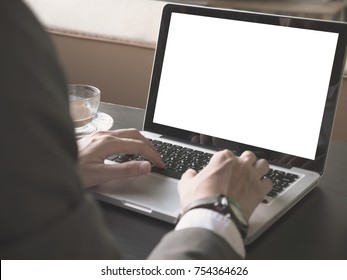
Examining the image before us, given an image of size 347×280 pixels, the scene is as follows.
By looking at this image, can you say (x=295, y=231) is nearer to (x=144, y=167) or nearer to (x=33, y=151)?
(x=144, y=167)

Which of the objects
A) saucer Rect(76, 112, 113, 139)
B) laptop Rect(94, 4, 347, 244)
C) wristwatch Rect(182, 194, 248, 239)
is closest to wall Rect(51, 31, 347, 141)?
saucer Rect(76, 112, 113, 139)

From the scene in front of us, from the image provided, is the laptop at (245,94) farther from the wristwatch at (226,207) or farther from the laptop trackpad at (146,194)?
the wristwatch at (226,207)

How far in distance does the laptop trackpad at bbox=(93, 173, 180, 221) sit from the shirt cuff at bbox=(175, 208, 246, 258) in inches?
4.6

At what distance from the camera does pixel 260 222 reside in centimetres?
87

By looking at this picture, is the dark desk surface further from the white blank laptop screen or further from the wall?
the wall

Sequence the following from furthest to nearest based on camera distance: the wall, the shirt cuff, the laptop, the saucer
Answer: the wall → the saucer → the laptop → the shirt cuff

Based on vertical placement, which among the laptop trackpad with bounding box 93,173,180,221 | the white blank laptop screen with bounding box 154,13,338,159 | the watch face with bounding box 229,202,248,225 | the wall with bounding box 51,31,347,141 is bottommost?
the wall with bounding box 51,31,347,141

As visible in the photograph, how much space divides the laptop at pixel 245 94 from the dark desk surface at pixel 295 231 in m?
0.02

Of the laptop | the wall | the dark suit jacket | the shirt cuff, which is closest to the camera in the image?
the dark suit jacket

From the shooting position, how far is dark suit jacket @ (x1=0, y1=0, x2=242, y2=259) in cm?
47

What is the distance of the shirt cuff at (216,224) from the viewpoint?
2.40ft

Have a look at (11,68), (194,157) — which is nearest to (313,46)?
(194,157)

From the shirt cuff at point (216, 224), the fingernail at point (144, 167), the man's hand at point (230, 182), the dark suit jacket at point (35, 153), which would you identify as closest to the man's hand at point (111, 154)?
the fingernail at point (144, 167)
